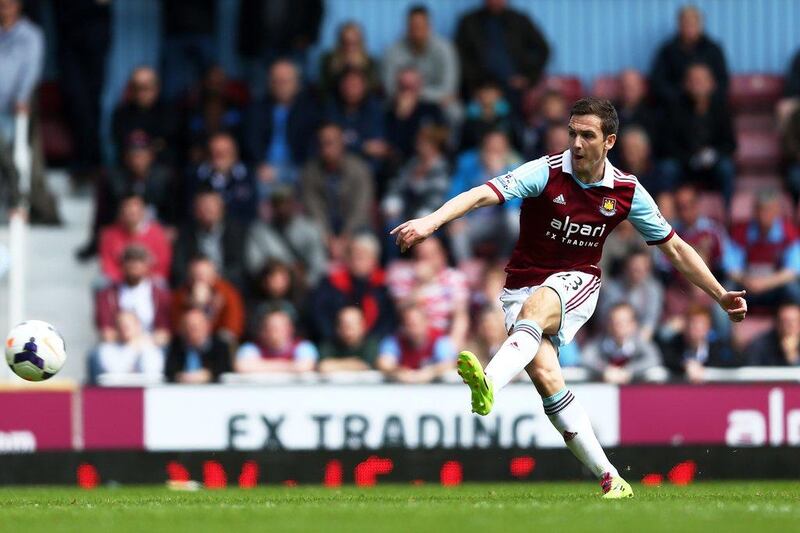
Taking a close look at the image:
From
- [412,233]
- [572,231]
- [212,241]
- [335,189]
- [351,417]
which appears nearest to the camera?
[412,233]

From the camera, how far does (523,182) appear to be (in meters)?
9.07

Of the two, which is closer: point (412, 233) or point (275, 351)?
point (412, 233)

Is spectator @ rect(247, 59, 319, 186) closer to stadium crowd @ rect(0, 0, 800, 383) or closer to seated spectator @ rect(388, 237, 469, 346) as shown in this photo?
stadium crowd @ rect(0, 0, 800, 383)

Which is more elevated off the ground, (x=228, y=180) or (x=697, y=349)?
(x=228, y=180)

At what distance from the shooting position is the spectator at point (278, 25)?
56.6 ft

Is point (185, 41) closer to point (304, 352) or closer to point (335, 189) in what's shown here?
point (335, 189)

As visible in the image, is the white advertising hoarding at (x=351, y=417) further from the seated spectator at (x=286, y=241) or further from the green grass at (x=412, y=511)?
the seated spectator at (x=286, y=241)

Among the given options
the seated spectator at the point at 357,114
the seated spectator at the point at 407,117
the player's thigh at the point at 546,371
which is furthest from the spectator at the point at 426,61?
the player's thigh at the point at 546,371

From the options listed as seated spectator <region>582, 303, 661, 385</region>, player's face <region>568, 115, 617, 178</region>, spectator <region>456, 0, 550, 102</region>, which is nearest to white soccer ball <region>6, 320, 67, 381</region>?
player's face <region>568, 115, 617, 178</region>

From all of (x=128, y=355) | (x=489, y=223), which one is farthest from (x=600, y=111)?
(x=489, y=223)

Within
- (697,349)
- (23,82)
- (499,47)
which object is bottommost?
(697,349)

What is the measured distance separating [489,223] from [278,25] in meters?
3.42

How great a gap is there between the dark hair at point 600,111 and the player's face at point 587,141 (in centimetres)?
2

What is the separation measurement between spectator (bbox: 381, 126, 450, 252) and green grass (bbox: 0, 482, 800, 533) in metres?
5.04
